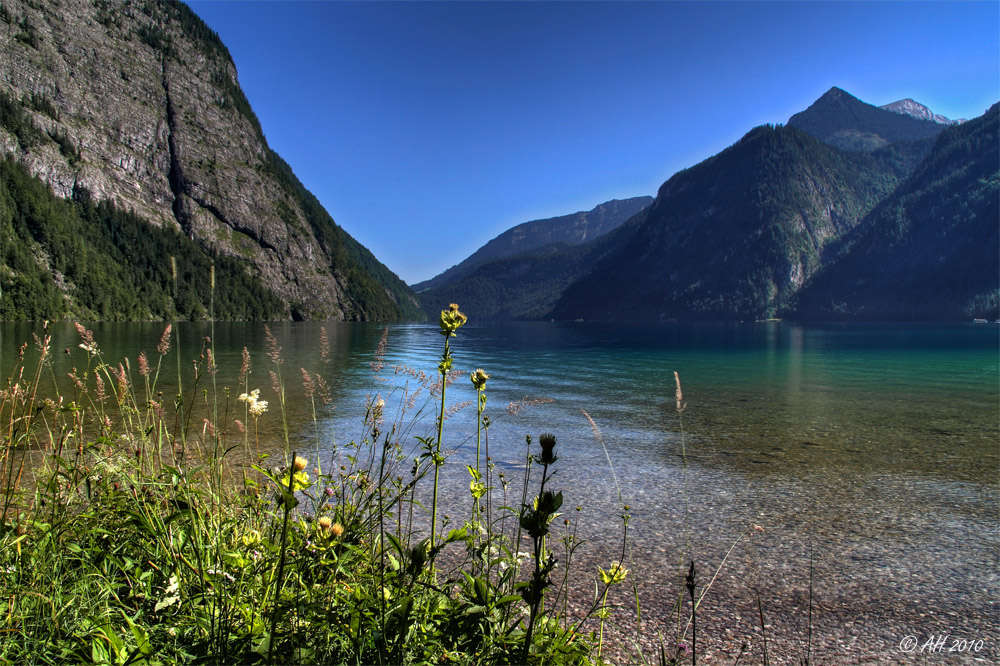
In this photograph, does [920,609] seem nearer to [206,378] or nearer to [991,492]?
[991,492]

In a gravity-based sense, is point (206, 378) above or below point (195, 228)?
below

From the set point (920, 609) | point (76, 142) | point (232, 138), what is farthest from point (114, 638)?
point (232, 138)

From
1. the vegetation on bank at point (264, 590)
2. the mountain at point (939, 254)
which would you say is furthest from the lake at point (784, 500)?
the mountain at point (939, 254)

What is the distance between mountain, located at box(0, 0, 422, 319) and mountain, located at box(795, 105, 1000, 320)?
17349 centimetres

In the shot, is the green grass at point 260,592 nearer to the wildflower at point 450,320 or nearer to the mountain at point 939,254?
the wildflower at point 450,320

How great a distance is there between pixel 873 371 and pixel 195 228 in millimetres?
156505

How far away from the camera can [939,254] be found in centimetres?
17312

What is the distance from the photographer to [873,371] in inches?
936

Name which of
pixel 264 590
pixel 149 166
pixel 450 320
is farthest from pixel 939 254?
pixel 149 166

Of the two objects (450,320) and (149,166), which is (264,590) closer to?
(450,320)

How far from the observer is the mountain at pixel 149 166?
103m

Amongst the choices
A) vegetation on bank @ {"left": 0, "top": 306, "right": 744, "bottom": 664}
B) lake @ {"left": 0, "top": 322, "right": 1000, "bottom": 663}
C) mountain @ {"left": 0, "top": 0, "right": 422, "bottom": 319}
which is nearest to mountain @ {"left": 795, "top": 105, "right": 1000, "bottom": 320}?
mountain @ {"left": 0, "top": 0, "right": 422, "bottom": 319}

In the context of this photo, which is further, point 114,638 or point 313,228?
point 313,228

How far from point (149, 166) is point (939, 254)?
238m
